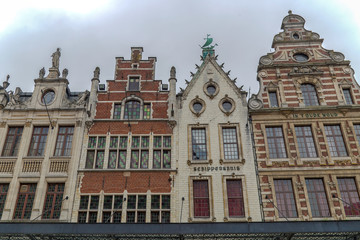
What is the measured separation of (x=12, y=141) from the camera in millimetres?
20938

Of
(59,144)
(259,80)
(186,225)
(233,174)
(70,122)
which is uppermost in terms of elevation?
(259,80)

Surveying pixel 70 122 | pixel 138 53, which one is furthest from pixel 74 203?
pixel 138 53

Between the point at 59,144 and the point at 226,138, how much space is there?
10.9 metres

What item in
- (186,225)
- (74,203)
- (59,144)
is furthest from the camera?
(59,144)

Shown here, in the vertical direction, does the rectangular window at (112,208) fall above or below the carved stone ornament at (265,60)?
below

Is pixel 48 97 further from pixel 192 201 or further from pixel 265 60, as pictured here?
pixel 265 60

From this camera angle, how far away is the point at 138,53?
80.2 feet

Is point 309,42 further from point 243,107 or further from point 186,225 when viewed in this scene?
point 186,225

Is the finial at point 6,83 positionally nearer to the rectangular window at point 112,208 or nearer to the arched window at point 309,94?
the rectangular window at point 112,208

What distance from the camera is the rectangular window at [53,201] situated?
18.5m

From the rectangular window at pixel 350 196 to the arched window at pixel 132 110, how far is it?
1355 cm

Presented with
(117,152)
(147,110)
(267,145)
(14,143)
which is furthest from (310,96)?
(14,143)

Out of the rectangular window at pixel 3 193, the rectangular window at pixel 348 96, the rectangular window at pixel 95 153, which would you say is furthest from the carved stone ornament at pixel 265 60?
the rectangular window at pixel 3 193

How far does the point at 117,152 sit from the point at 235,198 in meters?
7.89
